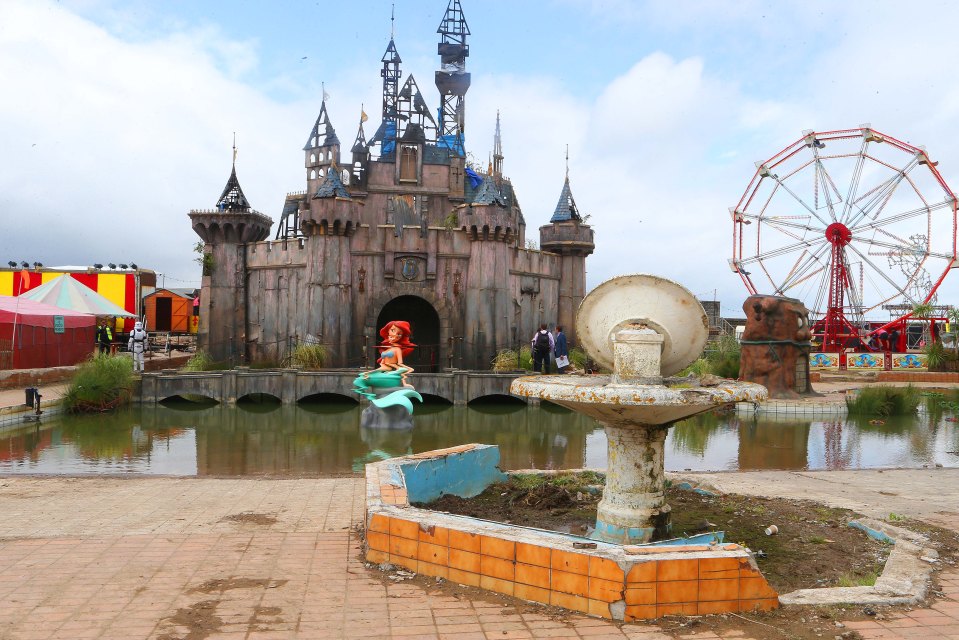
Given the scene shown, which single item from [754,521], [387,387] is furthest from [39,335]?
[754,521]

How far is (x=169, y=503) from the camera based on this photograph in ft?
24.2

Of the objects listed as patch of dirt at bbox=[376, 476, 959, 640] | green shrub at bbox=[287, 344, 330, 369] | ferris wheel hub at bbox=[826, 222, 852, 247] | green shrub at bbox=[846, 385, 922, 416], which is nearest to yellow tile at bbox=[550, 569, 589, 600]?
patch of dirt at bbox=[376, 476, 959, 640]

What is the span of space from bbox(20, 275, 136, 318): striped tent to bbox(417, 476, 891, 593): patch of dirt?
20.8m

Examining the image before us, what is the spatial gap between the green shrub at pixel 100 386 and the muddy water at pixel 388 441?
0.54 metres

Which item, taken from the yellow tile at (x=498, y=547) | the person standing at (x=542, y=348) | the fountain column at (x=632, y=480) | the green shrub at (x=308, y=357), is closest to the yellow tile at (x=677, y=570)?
the yellow tile at (x=498, y=547)

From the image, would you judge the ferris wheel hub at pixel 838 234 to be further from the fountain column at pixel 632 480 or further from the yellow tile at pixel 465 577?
the yellow tile at pixel 465 577

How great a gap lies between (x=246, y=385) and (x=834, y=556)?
17912 mm

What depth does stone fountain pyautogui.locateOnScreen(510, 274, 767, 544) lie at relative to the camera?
5410 millimetres

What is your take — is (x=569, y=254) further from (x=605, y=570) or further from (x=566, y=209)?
(x=605, y=570)

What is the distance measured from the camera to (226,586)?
4.79 meters

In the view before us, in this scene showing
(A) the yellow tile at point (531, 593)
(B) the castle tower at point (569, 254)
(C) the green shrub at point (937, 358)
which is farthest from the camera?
(C) the green shrub at point (937, 358)

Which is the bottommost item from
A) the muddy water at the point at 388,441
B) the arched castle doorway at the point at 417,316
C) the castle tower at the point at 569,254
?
the muddy water at the point at 388,441

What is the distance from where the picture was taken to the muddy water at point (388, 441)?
39.9 ft

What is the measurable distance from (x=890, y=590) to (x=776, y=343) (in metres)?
17.1
